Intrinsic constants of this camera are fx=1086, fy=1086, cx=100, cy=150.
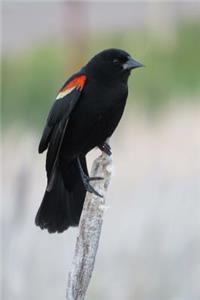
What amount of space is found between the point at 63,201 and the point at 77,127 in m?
0.32

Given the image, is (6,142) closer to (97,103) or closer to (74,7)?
(97,103)

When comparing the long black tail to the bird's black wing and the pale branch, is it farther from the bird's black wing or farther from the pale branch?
the pale branch

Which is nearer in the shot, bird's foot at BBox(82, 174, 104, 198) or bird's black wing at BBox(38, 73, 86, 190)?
bird's foot at BBox(82, 174, 104, 198)

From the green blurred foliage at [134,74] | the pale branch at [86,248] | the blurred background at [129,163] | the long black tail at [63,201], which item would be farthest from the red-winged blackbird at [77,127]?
the green blurred foliage at [134,74]

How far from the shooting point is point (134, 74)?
8.46 meters

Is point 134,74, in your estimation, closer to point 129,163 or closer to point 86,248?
point 129,163

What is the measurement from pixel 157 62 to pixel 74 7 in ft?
7.07

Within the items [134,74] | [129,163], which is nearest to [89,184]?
[129,163]

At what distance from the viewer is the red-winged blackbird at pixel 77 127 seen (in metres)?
4.41

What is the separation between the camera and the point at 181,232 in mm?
4605

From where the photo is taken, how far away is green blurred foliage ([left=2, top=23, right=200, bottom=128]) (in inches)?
307

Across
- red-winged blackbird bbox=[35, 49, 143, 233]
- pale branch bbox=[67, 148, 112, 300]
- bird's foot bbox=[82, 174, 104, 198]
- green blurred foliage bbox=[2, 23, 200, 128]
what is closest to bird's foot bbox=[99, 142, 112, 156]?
red-winged blackbird bbox=[35, 49, 143, 233]

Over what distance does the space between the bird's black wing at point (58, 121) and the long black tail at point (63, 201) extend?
151 millimetres

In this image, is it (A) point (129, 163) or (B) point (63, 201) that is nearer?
(B) point (63, 201)
